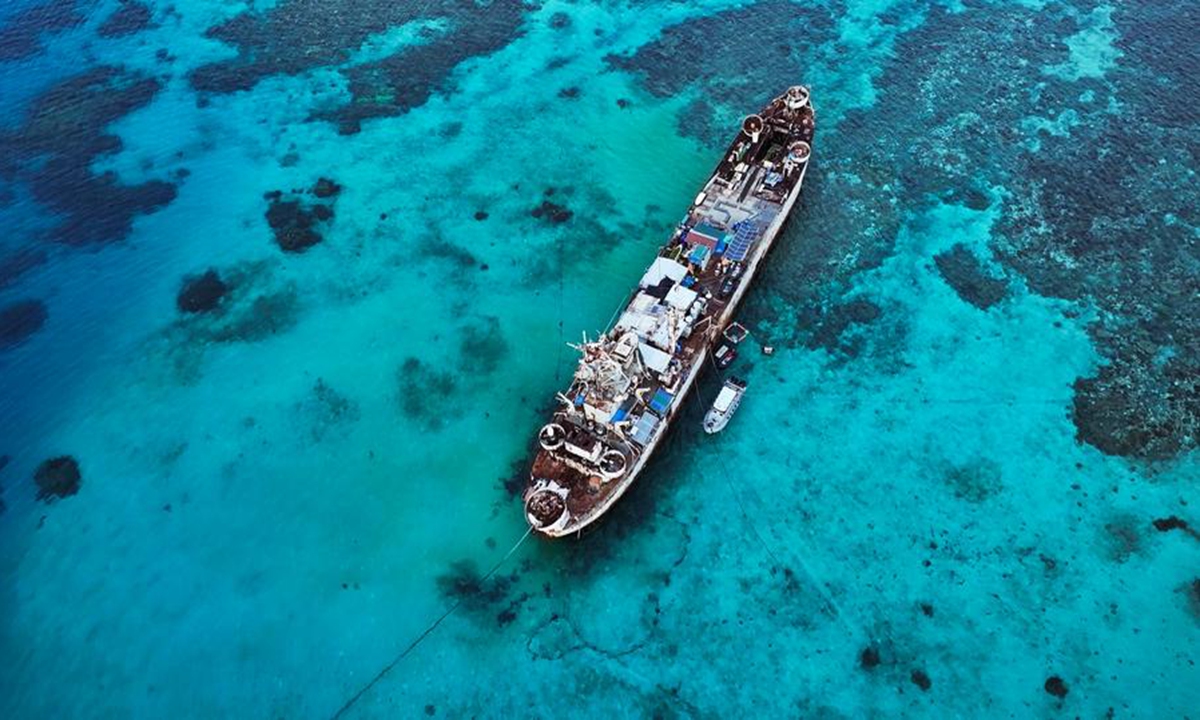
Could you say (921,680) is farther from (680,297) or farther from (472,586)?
(680,297)

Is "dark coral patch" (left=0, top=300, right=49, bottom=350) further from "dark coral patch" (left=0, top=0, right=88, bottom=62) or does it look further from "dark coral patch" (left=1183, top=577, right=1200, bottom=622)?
"dark coral patch" (left=1183, top=577, right=1200, bottom=622)

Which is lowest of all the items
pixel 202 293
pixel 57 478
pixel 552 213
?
pixel 57 478

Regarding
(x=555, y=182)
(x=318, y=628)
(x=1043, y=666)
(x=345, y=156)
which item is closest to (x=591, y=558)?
(x=318, y=628)

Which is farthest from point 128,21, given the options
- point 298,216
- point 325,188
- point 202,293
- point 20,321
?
point 202,293

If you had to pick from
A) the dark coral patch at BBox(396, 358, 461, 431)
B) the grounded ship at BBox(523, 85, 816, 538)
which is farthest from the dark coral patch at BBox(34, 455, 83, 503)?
the grounded ship at BBox(523, 85, 816, 538)

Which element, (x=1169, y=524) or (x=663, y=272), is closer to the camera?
(x=1169, y=524)

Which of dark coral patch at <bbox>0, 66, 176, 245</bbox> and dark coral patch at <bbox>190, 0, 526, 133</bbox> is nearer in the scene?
dark coral patch at <bbox>0, 66, 176, 245</bbox>

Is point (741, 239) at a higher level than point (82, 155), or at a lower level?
lower
